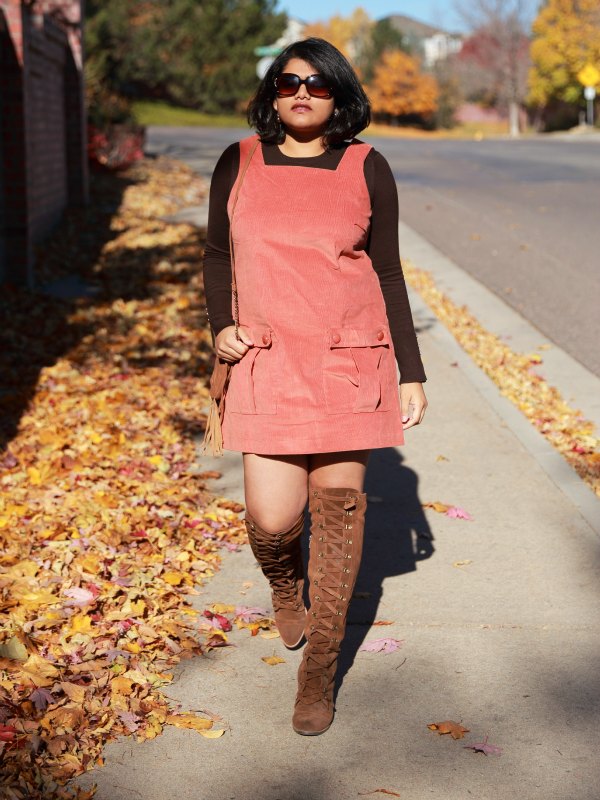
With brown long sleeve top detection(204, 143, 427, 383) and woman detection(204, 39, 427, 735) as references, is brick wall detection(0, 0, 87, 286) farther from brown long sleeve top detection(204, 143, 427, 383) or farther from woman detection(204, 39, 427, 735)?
woman detection(204, 39, 427, 735)

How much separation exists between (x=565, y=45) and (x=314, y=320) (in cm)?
6412

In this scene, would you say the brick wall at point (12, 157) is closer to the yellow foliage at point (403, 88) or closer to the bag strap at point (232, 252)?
the bag strap at point (232, 252)

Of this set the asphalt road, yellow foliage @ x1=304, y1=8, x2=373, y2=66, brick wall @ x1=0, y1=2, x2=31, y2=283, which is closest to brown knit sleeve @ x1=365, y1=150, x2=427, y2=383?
the asphalt road

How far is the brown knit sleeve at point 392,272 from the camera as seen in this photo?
3.48 m

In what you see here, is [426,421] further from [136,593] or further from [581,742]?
[581,742]

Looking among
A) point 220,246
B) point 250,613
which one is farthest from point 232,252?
point 250,613

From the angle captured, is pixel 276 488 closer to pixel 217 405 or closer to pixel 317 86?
pixel 217 405

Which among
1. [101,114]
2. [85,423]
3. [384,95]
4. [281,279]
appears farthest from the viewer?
[384,95]

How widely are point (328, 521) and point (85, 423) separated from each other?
375 cm

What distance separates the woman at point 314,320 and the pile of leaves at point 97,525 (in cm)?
68

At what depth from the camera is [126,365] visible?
8359mm

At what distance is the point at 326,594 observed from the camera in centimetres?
349

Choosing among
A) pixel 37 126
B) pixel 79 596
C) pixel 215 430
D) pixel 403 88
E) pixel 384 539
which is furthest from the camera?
pixel 403 88

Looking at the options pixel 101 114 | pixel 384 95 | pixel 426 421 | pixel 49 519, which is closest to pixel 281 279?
→ pixel 49 519
